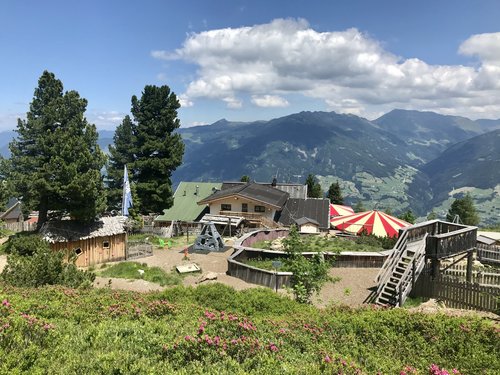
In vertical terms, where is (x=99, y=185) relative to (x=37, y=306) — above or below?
above

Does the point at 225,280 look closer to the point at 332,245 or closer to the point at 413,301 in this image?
the point at 413,301

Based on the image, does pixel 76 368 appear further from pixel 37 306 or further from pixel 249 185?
pixel 249 185

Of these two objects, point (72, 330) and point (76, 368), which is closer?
point (76, 368)

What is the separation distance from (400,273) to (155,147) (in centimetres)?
3415

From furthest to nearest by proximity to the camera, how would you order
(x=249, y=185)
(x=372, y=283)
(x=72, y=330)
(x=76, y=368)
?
(x=249, y=185) → (x=372, y=283) → (x=72, y=330) → (x=76, y=368)

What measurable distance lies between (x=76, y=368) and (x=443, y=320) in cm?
888

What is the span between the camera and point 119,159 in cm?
5028

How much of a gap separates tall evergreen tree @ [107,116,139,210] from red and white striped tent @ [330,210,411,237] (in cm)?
2435

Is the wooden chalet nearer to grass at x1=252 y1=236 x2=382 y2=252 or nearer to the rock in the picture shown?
grass at x1=252 y1=236 x2=382 y2=252

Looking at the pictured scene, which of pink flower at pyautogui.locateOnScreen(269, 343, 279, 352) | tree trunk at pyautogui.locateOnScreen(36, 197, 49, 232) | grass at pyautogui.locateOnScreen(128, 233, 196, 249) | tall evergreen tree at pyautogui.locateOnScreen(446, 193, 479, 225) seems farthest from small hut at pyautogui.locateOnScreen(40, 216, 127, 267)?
tall evergreen tree at pyautogui.locateOnScreen(446, 193, 479, 225)

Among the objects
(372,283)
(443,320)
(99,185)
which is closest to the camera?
(443,320)

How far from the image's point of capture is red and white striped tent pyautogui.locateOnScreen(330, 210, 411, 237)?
114 ft

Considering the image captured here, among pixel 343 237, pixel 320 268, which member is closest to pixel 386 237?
pixel 343 237

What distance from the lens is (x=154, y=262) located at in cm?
2661
